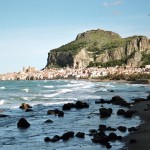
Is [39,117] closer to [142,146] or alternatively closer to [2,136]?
[2,136]

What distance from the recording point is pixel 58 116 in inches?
1832

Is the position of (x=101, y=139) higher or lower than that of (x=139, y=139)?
higher

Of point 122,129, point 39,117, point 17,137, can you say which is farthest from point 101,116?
point 17,137

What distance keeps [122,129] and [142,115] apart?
12447mm

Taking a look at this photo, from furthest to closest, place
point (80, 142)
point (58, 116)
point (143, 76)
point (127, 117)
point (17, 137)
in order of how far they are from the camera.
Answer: point (143, 76) → point (58, 116) → point (127, 117) → point (17, 137) → point (80, 142)

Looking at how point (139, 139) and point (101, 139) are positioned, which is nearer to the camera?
point (101, 139)

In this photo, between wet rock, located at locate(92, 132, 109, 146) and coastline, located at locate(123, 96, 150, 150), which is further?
wet rock, located at locate(92, 132, 109, 146)

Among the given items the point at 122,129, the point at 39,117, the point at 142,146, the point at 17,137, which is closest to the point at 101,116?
the point at 39,117

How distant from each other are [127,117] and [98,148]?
18008 mm

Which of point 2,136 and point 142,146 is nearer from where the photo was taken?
point 142,146

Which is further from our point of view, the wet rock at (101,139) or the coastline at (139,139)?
the wet rock at (101,139)

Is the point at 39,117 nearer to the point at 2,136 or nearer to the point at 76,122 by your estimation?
the point at 76,122

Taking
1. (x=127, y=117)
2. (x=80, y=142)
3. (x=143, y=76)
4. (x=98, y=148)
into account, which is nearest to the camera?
(x=98, y=148)

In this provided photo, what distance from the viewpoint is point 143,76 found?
7726 inches
